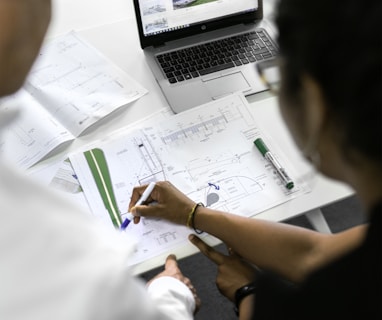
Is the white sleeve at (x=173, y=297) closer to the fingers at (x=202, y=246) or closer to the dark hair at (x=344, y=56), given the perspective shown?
the fingers at (x=202, y=246)

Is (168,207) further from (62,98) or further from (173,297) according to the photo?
(62,98)

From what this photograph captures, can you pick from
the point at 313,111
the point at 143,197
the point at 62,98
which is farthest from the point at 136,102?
the point at 313,111

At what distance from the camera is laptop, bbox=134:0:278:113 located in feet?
3.89

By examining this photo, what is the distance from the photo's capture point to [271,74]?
2.23 feet

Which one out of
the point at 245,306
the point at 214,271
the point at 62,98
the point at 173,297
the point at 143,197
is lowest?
the point at 214,271

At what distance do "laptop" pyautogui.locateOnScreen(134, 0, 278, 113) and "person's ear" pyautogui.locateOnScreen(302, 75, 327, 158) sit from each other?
22.7 inches

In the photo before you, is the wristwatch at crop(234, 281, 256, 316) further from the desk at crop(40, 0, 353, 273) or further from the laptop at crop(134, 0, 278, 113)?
the laptop at crop(134, 0, 278, 113)

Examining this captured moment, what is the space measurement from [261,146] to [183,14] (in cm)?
43

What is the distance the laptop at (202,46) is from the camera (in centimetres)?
119

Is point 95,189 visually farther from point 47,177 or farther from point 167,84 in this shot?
point 167,84

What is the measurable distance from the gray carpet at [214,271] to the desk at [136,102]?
0.54 metres

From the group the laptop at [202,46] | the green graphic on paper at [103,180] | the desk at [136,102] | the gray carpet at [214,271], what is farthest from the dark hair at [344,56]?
the gray carpet at [214,271]

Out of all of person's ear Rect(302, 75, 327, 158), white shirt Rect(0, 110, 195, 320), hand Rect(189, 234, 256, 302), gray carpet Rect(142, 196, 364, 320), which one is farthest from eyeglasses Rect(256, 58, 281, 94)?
gray carpet Rect(142, 196, 364, 320)

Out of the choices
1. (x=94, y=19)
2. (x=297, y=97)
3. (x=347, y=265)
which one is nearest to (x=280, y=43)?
(x=297, y=97)
